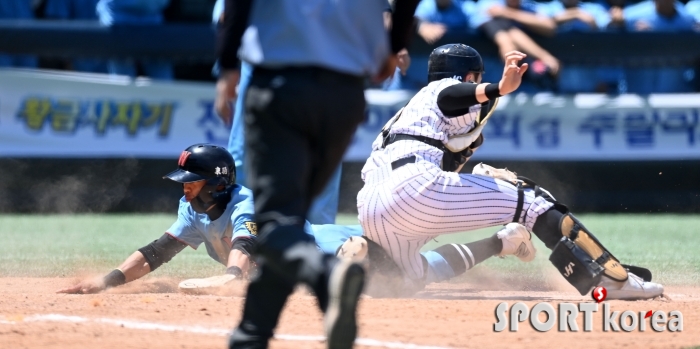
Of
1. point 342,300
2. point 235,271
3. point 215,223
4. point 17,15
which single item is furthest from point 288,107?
point 17,15

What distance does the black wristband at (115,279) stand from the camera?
5387 mm

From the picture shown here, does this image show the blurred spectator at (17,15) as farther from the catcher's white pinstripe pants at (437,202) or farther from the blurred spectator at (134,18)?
the catcher's white pinstripe pants at (437,202)

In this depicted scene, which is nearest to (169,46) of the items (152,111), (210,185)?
(152,111)

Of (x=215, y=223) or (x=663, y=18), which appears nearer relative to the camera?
(x=215, y=223)

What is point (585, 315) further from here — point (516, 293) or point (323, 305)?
point (323, 305)

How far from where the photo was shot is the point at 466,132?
16.9ft

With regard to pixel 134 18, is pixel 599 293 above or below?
below

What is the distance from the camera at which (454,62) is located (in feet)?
17.0

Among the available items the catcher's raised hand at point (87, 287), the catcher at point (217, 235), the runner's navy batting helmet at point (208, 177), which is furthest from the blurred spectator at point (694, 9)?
the catcher's raised hand at point (87, 287)

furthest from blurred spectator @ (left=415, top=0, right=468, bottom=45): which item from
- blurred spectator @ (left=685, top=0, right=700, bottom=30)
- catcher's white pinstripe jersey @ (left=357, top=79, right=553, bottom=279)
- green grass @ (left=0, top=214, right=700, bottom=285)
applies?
catcher's white pinstripe jersey @ (left=357, top=79, right=553, bottom=279)

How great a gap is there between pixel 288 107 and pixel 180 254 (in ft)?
15.2

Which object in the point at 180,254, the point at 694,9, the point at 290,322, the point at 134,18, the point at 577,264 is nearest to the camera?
the point at 290,322

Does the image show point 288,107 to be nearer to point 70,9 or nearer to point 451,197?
point 451,197

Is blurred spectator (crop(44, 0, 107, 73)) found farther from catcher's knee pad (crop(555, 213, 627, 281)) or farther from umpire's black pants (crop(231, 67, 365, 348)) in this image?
umpire's black pants (crop(231, 67, 365, 348))
